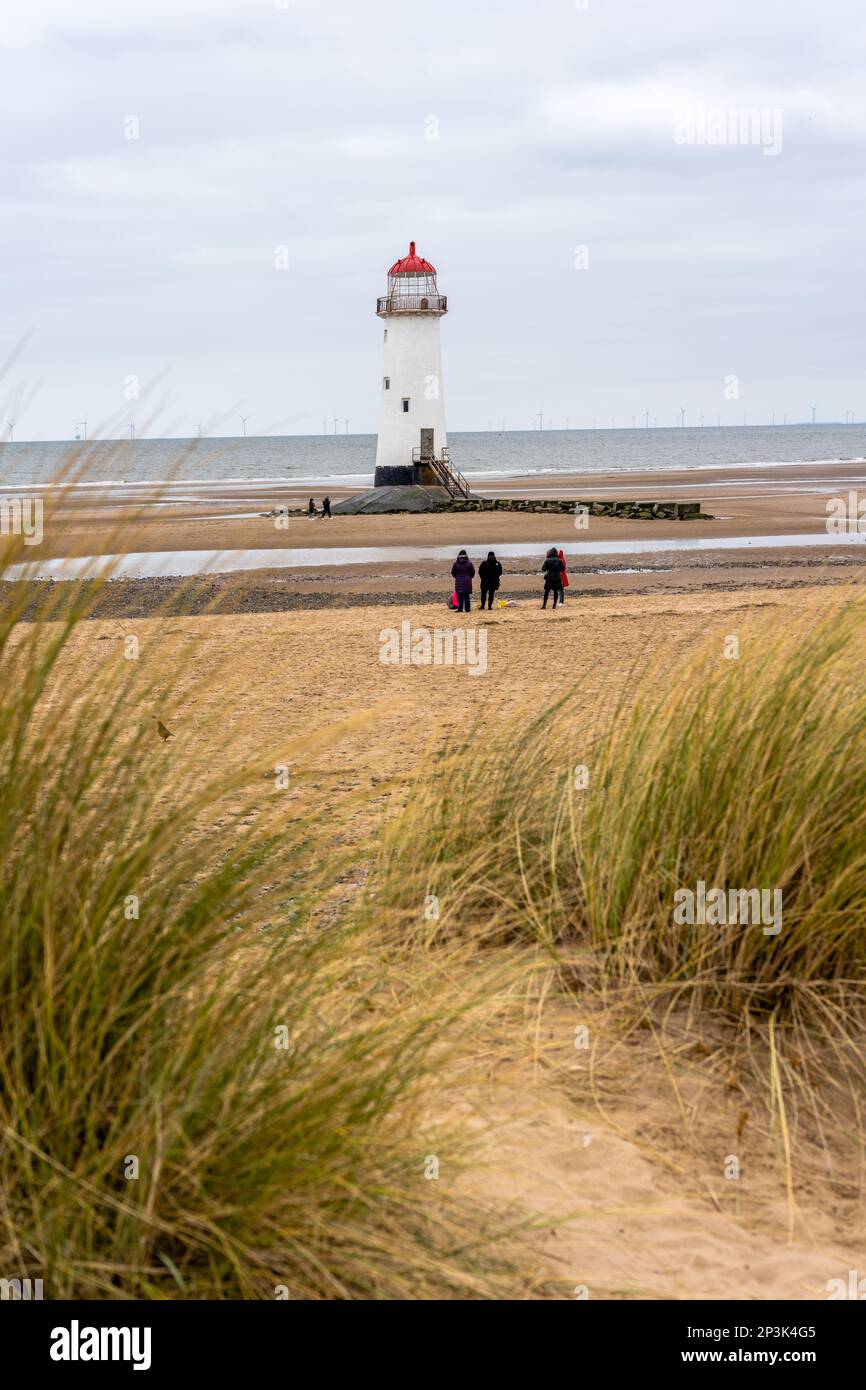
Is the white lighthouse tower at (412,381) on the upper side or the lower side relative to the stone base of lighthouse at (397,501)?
upper

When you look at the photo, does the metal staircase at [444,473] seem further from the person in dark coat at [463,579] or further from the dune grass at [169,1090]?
the dune grass at [169,1090]

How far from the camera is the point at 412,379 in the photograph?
4966cm

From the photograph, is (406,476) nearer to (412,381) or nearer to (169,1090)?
(412,381)

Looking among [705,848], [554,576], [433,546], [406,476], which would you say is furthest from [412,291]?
[705,848]

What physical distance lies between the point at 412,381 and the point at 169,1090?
48794mm

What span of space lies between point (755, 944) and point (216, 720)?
1.93 metres

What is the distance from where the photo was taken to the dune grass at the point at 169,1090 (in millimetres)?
2602

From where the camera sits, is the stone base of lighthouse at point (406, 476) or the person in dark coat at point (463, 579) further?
the stone base of lighthouse at point (406, 476)

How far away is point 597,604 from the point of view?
19469mm

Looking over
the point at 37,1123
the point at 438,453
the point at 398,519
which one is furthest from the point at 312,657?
the point at 438,453

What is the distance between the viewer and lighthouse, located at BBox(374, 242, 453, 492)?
4919 centimetres

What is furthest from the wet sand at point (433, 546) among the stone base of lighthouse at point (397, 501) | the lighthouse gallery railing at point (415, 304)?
the lighthouse gallery railing at point (415, 304)

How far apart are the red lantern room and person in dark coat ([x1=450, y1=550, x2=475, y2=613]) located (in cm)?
3301
